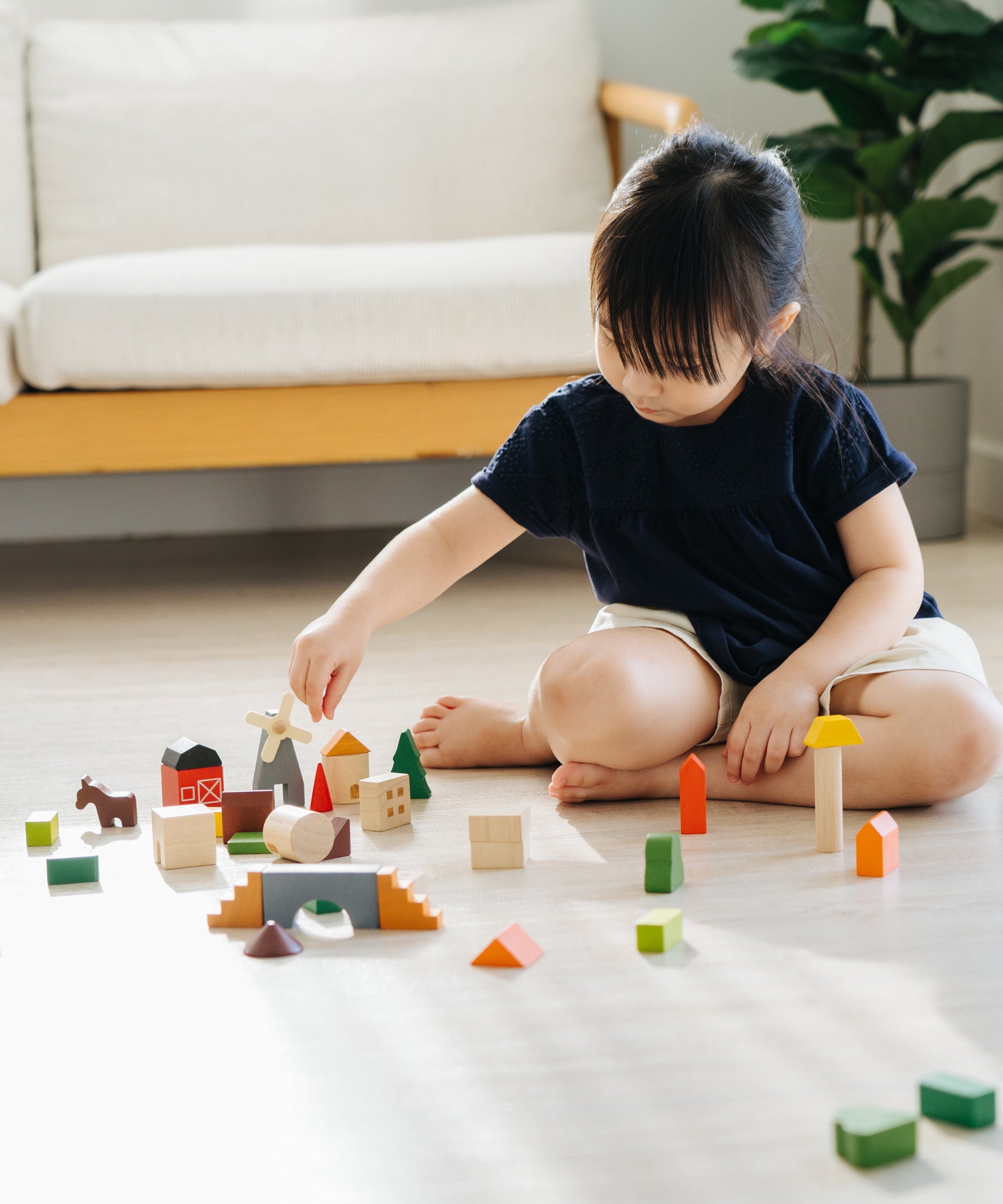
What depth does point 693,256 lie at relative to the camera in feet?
2.95

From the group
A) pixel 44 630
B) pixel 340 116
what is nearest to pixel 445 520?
pixel 44 630

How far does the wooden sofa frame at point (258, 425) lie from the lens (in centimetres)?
174

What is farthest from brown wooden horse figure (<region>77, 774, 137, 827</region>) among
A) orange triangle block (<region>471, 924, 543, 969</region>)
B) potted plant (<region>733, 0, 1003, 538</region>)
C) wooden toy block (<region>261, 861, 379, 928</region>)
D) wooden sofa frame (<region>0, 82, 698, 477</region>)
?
potted plant (<region>733, 0, 1003, 538</region>)

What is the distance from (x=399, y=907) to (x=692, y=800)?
24 cm

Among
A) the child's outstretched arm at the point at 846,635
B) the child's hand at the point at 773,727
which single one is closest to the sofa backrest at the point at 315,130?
the child's outstretched arm at the point at 846,635

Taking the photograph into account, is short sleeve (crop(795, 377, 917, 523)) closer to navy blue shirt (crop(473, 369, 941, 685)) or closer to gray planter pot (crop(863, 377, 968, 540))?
navy blue shirt (crop(473, 369, 941, 685))

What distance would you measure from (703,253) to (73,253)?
1.60 m

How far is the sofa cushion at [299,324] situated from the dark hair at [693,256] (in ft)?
2.53

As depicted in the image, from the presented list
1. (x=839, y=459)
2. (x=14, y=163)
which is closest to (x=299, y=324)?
(x=14, y=163)

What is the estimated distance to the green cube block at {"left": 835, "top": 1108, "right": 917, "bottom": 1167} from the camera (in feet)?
1.66

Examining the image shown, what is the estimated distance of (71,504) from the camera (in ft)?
7.14

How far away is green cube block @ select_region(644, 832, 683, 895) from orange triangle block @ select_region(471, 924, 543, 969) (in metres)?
0.11

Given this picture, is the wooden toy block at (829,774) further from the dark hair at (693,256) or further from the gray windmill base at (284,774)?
the gray windmill base at (284,774)

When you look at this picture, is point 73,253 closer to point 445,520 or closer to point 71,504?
point 71,504
